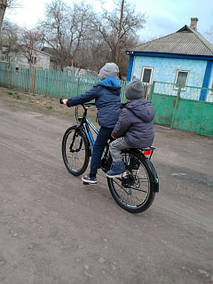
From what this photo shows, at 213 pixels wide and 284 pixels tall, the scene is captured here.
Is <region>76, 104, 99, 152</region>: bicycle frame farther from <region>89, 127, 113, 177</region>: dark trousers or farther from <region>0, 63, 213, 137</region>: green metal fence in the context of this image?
<region>0, 63, 213, 137</region>: green metal fence

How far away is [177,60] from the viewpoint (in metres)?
17.4

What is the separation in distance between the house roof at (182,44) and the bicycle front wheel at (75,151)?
589 inches

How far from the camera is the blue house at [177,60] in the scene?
53.8 feet

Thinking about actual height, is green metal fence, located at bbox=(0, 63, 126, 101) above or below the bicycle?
above

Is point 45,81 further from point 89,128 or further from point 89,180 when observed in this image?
point 89,180

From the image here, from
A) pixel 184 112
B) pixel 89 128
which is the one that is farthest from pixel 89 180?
pixel 184 112

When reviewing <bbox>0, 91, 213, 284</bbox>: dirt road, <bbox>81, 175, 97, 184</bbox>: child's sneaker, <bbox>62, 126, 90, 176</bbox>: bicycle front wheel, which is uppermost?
<bbox>62, 126, 90, 176</bbox>: bicycle front wheel

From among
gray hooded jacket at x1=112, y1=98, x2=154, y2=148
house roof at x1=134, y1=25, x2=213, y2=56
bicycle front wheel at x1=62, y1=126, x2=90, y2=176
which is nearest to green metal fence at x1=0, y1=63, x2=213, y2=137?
house roof at x1=134, y1=25, x2=213, y2=56

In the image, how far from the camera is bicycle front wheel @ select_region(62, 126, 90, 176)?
4.04m

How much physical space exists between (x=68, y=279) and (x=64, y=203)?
1.28 meters

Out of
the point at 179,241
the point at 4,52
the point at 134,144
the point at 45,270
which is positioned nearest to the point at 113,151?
the point at 134,144

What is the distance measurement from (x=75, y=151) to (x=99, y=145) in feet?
2.89

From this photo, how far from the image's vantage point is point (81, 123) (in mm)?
4059

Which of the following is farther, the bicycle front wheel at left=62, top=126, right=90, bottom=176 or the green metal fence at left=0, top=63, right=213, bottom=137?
the green metal fence at left=0, top=63, right=213, bottom=137
